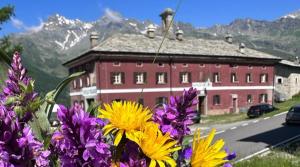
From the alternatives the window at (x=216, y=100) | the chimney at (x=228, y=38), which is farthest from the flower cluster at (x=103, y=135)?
the chimney at (x=228, y=38)

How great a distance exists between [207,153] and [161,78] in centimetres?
5472

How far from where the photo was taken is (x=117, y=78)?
52438 mm

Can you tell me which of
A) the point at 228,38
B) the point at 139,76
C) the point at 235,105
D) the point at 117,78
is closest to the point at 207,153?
the point at 117,78

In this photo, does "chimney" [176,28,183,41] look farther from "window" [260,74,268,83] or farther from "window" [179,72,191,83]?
"window" [260,74,268,83]

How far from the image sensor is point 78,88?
196 ft

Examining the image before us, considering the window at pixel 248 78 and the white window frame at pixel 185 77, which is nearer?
the white window frame at pixel 185 77

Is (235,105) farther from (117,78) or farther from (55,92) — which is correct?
(55,92)

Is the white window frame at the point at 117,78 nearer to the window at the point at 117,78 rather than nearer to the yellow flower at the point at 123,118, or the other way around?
the window at the point at 117,78

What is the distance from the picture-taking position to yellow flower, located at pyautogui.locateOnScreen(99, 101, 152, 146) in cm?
134

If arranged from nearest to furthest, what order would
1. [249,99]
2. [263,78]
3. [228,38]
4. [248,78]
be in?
[249,99] < [248,78] < [263,78] < [228,38]

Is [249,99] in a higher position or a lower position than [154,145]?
lower

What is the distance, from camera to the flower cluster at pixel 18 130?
3.72ft

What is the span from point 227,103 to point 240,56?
6.86 metres

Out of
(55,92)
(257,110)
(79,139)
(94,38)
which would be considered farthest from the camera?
(94,38)
